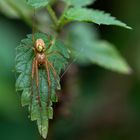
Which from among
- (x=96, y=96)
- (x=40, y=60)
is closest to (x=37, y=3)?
(x=40, y=60)

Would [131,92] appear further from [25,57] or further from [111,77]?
[25,57]

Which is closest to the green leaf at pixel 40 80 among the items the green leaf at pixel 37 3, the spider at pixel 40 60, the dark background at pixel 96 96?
the spider at pixel 40 60

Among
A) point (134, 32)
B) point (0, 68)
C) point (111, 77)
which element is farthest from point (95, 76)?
point (0, 68)

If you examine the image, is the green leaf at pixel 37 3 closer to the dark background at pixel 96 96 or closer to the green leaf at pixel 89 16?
the green leaf at pixel 89 16

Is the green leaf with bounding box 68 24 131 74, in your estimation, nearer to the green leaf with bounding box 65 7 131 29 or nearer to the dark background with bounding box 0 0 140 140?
the green leaf with bounding box 65 7 131 29

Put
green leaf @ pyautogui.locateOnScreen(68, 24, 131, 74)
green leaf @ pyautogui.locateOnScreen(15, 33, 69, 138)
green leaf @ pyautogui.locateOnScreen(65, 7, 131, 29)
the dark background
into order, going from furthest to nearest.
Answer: the dark background, green leaf @ pyautogui.locateOnScreen(68, 24, 131, 74), green leaf @ pyautogui.locateOnScreen(65, 7, 131, 29), green leaf @ pyautogui.locateOnScreen(15, 33, 69, 138)

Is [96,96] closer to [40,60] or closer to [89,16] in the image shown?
[89,16]

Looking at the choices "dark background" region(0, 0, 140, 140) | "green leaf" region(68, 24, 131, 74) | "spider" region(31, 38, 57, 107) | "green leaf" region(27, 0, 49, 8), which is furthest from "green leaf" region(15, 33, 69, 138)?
"dark background" region(0, 0, 140, 140)
